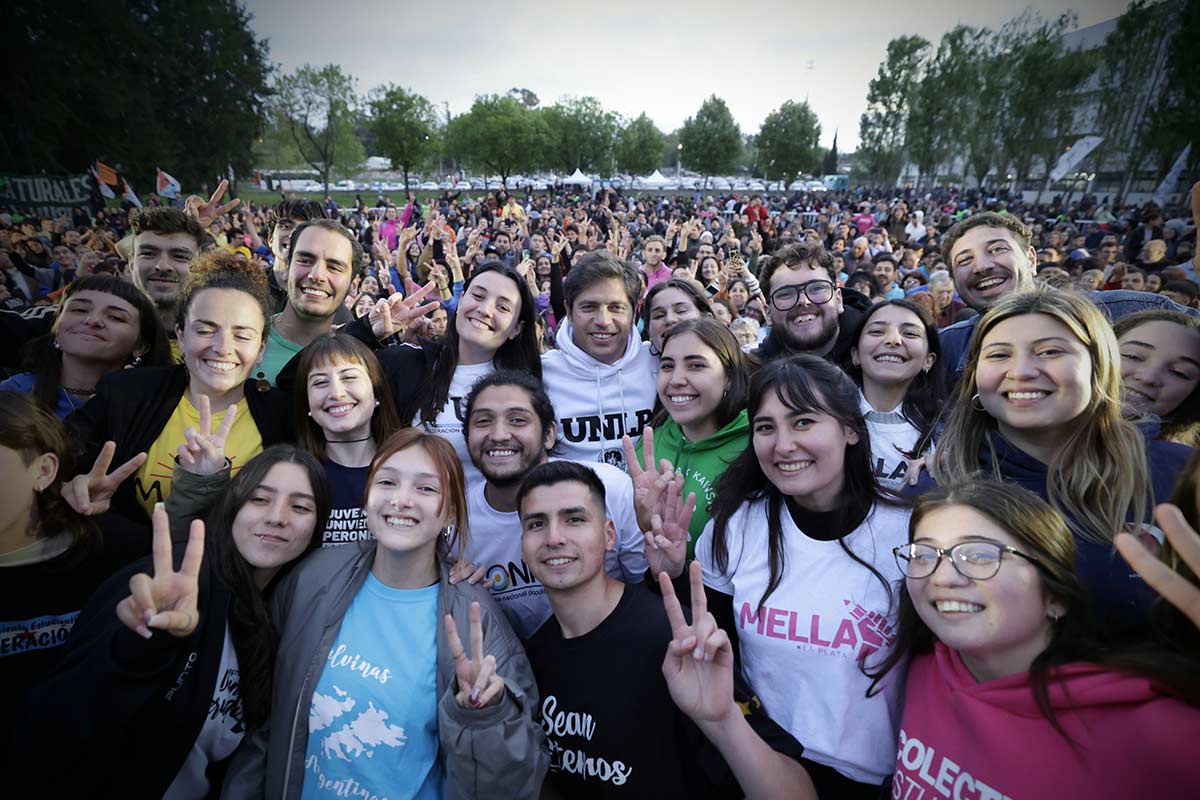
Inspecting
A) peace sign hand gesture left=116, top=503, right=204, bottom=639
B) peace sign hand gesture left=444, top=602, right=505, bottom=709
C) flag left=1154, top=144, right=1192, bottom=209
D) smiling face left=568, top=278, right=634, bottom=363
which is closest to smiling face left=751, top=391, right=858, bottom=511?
peace sign hand gesture left=444, top=602, right=505, bottom=709

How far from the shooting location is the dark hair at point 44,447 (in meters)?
2.17

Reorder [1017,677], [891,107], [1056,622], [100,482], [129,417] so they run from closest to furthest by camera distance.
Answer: [1017,677], [1056,622], [100,482], [129,417], [891,107]

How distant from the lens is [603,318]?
3.72m

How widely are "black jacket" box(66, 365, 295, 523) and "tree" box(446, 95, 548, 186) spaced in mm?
53567

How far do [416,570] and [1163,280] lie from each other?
10419 mm

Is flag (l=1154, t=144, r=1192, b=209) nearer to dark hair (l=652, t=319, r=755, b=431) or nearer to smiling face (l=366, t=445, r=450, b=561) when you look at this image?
Answer: dark hair (l=652, t=319, r=755, b=431)

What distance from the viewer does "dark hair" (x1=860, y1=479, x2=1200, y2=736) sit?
1.43 meters

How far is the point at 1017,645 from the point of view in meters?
1.73

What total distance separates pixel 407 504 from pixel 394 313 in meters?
2.01

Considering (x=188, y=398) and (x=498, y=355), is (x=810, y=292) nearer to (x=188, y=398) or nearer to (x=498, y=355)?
(x=498, y=355)

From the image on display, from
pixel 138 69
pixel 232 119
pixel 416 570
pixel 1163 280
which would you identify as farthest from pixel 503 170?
pixel 416 570

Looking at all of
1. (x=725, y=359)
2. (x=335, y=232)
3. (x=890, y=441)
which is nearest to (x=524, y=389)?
(x=725, y=359)

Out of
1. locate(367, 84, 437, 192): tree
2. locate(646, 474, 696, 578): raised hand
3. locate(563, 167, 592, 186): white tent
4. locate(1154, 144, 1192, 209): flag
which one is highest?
locate(367, 84, 437, 192): tree

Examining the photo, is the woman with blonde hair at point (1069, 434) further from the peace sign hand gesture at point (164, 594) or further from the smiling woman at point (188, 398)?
the smiling woman at point (188, 398)
